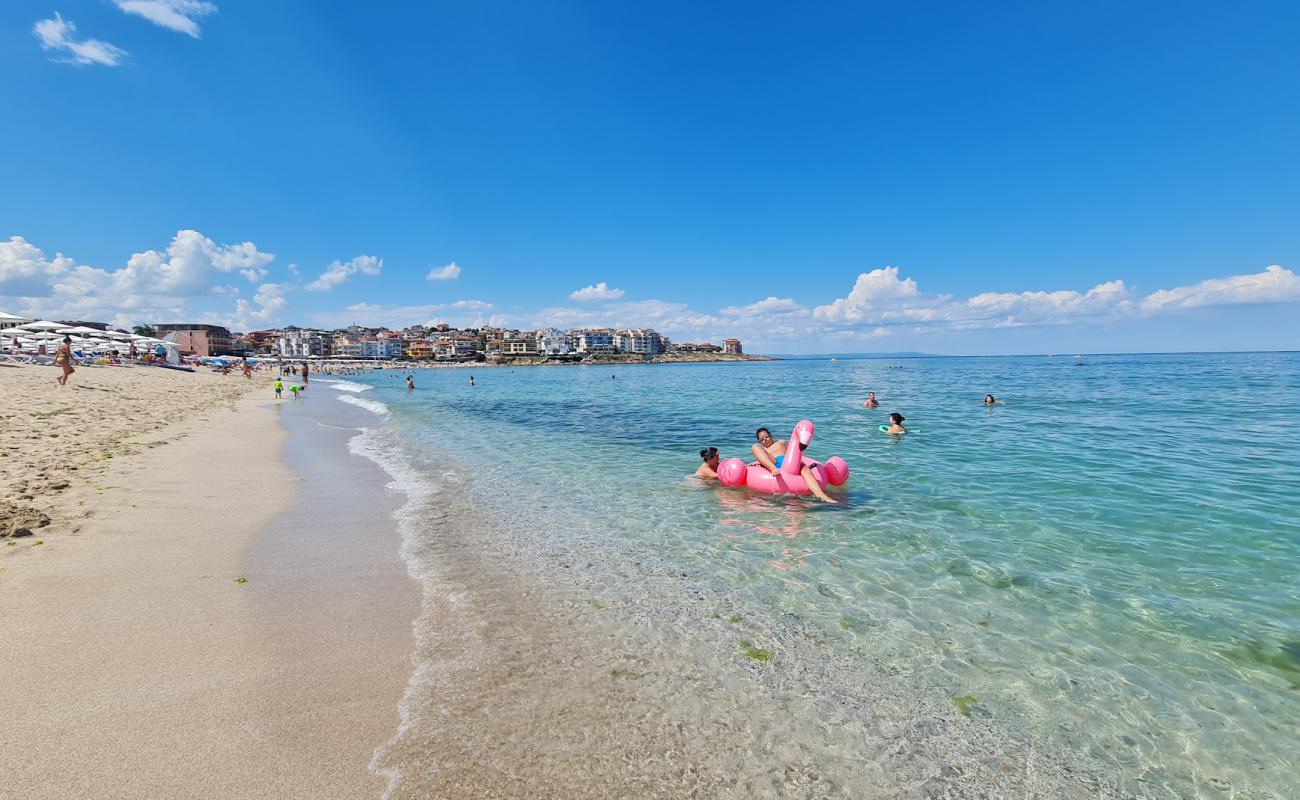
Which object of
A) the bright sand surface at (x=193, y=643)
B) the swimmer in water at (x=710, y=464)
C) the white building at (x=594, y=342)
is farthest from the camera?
the white building at (x=594, y=342)

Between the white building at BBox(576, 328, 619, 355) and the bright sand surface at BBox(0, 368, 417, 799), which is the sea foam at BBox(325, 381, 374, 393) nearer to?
the bright sand surface at BBox(0, 368, 417, 799)

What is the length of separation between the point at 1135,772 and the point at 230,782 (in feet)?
17.2

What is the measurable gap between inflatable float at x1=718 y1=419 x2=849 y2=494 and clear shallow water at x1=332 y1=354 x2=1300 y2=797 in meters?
0.38

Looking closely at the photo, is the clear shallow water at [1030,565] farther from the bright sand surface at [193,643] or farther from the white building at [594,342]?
the white building at [594,342]

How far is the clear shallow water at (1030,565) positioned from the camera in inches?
151

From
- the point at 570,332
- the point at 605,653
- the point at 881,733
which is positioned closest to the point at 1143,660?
the point at 881,733

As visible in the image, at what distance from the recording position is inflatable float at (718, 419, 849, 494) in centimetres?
977

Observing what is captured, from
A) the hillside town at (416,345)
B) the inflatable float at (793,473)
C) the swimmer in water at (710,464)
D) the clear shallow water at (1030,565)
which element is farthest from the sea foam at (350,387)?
the hillside town at (416,345)

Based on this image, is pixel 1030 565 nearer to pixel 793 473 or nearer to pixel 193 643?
pixel 793 473

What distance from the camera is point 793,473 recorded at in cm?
980

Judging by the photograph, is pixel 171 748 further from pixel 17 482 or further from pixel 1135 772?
pixel 17 482

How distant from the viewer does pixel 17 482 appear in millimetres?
7668

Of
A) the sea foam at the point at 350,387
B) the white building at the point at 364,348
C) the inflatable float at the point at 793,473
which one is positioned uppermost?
the white building at the point at 364,348

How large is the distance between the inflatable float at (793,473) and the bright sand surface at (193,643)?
6257 mm
